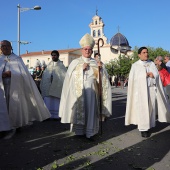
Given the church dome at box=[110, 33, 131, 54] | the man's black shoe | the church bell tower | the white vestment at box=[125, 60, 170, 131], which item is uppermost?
the church bell tower

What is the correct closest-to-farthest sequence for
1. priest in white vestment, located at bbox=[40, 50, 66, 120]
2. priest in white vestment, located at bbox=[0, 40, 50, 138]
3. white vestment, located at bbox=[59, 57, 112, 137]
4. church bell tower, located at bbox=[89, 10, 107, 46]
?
white vestment, located at bbox=[59, 57, 112, 137]
priest in white vestment, located at bbox=[0, 40, 50, 138]
priest in white vestment, located at bbox=[40, 50, 66, 120]
church bell tower, located at bbox=[89, 10, 107, 46]

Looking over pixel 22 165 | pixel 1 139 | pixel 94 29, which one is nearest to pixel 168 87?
pixel 1 139

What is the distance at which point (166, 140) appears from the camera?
595 centimetres

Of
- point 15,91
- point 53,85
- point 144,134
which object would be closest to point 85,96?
point 144,134

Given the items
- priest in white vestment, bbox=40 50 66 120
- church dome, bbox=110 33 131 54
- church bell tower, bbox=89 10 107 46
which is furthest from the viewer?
church dome, bbox=110 33 131 54

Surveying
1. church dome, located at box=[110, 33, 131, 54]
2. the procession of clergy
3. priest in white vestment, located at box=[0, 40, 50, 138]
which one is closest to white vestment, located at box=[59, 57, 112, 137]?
the procession of clergy

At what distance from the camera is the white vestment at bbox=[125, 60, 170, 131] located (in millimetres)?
6426

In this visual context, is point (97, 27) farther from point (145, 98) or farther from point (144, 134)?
point (144, 134)

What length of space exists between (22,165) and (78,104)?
2.14 metres

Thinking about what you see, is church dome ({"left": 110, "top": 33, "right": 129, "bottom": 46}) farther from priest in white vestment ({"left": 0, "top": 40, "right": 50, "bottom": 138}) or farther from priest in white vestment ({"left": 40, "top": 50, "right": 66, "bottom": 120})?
priest in white vestment ({"left": 0, "top": 40, "right": 50, "bottom": 138})

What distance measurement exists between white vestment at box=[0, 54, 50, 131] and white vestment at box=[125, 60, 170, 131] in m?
2.26

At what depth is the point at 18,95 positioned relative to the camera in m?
6.68

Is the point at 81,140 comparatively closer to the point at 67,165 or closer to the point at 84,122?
the point at 84,122

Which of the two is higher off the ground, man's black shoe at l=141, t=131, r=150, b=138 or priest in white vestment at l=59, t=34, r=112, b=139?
priest in white vestment at l=59, t=34, r=112, b=139
